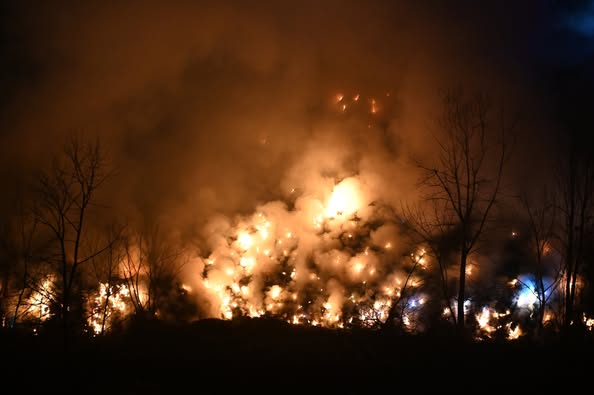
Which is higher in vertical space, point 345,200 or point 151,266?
point 345,200

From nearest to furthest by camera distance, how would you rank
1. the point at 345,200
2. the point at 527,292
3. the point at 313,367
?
the point at 313,367 < the point at 527,292 < the point at 345,200

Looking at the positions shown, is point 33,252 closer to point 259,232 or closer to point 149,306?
point 149,306

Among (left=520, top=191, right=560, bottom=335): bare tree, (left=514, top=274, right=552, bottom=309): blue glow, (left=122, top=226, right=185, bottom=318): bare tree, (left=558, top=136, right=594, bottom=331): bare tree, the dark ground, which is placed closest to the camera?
the dark ground

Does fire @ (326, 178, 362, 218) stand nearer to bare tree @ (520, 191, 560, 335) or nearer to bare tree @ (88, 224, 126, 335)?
bare tree @ (520, 191, 560, 335)

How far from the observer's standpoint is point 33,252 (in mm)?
23234

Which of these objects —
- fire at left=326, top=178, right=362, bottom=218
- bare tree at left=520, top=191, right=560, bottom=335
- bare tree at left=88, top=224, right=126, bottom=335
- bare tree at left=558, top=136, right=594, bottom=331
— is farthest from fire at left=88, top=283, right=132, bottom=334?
bare tree at left=558, top=136, right=594, bottom=331

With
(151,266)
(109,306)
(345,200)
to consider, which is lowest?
(109,306)

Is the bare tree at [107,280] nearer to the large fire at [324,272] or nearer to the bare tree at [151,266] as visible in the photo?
the large fire at [324,272]

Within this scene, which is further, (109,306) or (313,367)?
(109,306)

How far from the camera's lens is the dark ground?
9.51 meters

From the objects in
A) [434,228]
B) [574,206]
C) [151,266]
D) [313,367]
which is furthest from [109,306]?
[574,206]

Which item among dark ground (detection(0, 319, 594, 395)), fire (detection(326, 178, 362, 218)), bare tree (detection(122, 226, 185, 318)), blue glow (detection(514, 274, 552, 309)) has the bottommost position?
dark ground (detection(0, 319, 594, 395))

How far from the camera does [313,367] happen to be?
10477 millimetres

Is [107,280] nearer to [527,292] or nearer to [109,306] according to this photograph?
[109,306]
